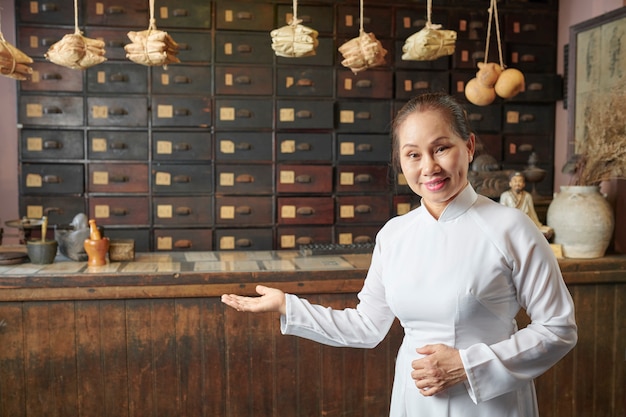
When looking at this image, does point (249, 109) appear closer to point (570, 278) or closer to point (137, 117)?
point (137, 117)

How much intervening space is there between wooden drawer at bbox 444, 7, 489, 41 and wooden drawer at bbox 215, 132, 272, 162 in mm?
1565

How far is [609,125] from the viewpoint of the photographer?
2.66m

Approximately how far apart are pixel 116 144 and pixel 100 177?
24 centimetres

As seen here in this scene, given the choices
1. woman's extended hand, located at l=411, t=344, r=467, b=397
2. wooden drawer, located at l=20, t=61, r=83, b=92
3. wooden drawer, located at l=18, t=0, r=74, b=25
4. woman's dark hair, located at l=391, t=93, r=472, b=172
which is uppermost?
wooden drawer, located at l=18, t=0, r=74, b=25

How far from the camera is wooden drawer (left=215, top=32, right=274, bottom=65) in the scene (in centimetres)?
425

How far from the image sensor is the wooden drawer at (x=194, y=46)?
13.8 feet

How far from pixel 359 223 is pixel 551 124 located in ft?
5.43

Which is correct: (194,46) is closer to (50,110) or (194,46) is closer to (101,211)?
(50,110)

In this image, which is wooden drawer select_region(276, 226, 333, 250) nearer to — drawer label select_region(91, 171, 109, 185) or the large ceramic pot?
drawer label select_region(91, 171, 109, 185)

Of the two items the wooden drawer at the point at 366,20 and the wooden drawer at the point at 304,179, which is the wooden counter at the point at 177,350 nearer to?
the wooden drawer at the point at 304,179

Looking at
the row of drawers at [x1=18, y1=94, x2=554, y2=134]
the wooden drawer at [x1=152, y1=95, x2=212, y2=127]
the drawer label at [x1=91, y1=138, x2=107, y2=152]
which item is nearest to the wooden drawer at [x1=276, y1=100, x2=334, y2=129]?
the row of drawers at [x1=18, y1=94, x2=554, y2=134]

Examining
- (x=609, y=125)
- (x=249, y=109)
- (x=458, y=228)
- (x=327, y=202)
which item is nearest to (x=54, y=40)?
Result: (x=249, y=109)

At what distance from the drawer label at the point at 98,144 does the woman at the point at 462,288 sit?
3.24m

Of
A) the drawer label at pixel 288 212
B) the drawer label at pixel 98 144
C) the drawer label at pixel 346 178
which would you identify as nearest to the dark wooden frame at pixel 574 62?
the drawer label at pixel 346 178
